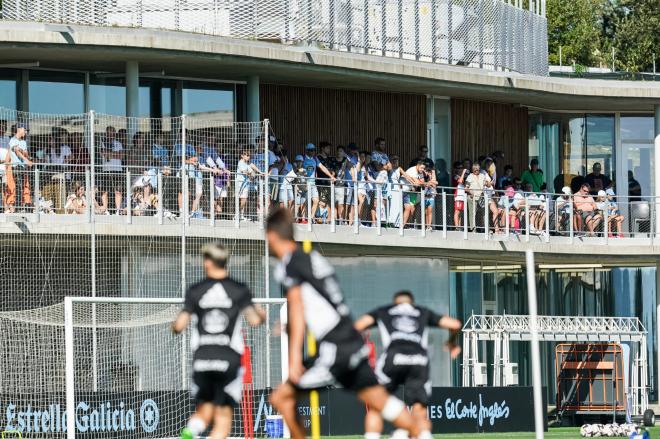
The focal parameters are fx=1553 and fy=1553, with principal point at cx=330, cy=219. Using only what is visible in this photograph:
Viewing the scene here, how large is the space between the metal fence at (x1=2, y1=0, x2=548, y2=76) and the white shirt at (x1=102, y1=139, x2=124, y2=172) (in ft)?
14.1

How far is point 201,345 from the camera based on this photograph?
12820 mm

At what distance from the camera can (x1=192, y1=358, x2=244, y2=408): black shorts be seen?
12.8 meters

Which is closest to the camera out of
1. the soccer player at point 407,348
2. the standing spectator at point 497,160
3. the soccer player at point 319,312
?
the soccer player at point 319,312

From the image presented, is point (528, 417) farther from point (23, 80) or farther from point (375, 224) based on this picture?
point (23, 80)

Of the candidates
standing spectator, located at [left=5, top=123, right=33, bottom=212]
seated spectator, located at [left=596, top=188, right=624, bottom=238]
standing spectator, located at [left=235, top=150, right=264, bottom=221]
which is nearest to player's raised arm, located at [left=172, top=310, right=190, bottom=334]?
standing spectator, located at [left=5, top=123, right=33, bottom=212]

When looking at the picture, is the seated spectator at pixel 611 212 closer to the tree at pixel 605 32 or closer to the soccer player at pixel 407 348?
the soccer player at pixel 407 348

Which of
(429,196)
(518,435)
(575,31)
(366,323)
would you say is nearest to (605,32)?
(575,31)

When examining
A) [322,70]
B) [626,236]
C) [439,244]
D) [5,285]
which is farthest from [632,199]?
[5,285]

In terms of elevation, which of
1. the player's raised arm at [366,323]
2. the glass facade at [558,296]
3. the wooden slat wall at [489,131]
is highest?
the wooden slat wall at [489,131]

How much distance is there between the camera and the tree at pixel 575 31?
66125mm

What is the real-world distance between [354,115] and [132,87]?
6.85m

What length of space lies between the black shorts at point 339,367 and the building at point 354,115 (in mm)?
13793

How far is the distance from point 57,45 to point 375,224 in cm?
700

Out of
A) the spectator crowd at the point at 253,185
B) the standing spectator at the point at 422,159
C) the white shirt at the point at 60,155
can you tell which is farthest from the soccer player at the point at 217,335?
the standing spectator at the point at 422,159
